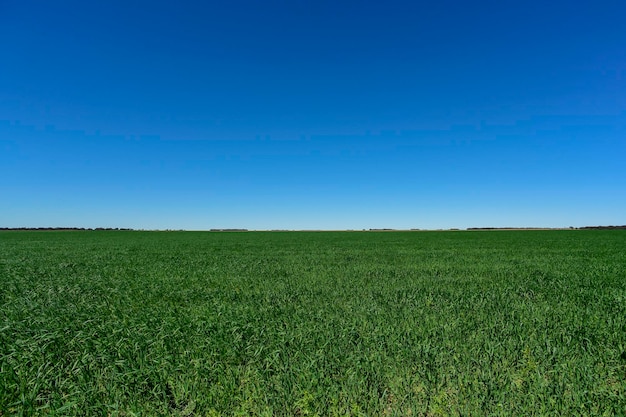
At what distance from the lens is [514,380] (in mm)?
3348

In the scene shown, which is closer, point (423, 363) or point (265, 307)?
point (423, 363)

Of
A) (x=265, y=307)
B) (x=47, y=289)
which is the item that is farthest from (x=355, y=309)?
(x=47, y=289)

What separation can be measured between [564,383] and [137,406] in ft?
15.1

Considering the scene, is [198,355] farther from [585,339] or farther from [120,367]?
[585,339]

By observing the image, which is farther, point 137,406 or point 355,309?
point 355,309

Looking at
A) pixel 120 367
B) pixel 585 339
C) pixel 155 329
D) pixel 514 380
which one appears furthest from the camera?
pixel 155 329

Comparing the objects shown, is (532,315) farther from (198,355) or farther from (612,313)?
(198,355)

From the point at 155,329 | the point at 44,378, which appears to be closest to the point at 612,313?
the point at 155,329

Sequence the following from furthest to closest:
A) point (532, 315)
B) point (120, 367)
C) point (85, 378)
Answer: point (532, 315) < point (120, 367) < point (85, 378)

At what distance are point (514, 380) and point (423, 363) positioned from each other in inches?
38.1

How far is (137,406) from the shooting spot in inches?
122

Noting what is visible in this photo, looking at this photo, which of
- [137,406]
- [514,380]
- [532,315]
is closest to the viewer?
[137,406]

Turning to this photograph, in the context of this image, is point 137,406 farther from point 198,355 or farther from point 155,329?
point 155,329

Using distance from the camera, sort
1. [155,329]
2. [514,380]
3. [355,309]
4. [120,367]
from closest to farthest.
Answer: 1. [514,380]
2. [120,367]
3. [155,329]
4. [355,309]
